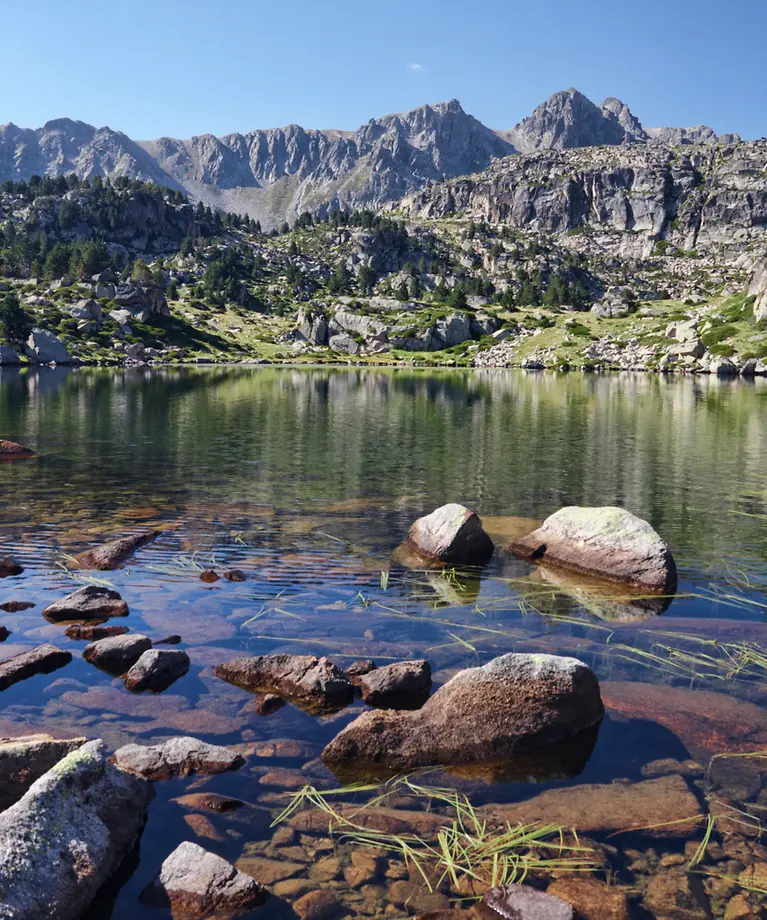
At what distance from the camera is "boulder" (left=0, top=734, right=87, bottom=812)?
9.40 meters

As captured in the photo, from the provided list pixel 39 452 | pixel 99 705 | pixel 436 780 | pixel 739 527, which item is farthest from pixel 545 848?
pixel 39 452

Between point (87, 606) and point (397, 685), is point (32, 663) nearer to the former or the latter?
point (87, 606)

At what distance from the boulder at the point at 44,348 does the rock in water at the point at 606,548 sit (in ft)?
563

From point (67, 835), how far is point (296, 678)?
19.1ft

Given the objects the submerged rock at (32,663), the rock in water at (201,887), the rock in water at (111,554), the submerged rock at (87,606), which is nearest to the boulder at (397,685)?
the rock in water at (201,887)

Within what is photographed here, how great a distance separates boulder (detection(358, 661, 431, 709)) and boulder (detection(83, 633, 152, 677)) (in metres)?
5.24

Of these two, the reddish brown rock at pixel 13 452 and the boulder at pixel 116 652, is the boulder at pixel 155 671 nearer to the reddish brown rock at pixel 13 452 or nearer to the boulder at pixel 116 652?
the boulder at pixel 116 652

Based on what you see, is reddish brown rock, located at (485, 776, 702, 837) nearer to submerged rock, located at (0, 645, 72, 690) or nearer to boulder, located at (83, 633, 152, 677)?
boulder, located at (83, 633, 152, 677)

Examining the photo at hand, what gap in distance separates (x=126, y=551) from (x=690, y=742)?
18728 millimetres

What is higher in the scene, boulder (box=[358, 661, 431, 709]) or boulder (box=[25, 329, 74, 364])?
boulder (box=[25, 329, 74, 364])

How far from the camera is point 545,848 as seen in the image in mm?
9062

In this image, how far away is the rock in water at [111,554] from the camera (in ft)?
70.7

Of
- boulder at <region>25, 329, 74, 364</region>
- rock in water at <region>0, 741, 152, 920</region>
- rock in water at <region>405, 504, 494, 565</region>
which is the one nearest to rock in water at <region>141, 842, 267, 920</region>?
rock in water at <region>0, 741, 152, 920</region>

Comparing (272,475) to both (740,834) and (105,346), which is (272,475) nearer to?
(740,834)
